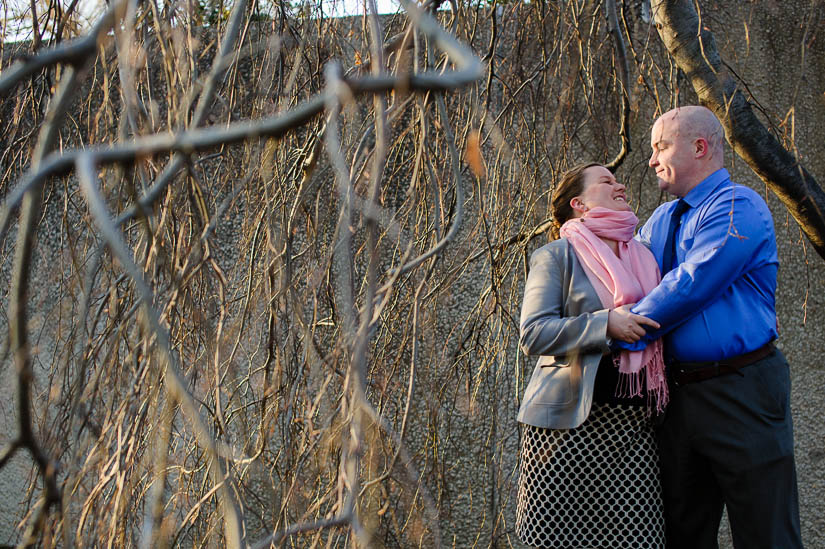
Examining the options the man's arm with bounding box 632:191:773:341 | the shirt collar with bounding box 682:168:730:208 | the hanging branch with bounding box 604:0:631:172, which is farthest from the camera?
the hanging branch with bounding box 604:0:631:172

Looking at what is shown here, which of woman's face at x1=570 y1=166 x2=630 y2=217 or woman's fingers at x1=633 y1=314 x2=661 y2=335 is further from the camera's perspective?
woman's face at x1=570 y1=166 x2=630 y2=217

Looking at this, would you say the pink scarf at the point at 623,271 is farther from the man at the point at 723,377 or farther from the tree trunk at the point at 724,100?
the tree trunk at the point at 724,100

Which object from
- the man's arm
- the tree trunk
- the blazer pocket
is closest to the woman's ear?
the man's arm

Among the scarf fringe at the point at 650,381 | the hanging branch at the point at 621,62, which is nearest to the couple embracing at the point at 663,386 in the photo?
the scarf fringe at the point at 650,381

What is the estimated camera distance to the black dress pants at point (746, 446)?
166cm

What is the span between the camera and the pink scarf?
1.69 metres

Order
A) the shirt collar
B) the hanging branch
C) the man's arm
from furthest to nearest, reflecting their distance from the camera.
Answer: the hanging branch → the shirt collar → the man's arm

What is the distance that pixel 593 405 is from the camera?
174 cm

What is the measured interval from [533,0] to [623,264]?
978mm

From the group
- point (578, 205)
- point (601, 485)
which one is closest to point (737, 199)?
point (578, 205)

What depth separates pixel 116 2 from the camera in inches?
39.0

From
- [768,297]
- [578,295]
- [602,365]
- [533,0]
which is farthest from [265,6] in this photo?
[768,297]

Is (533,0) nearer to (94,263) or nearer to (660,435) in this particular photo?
(660,435)

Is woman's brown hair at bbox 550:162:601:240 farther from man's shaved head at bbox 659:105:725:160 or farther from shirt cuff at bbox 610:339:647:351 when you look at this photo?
shirt cuff at bbox 610:339:647:351
